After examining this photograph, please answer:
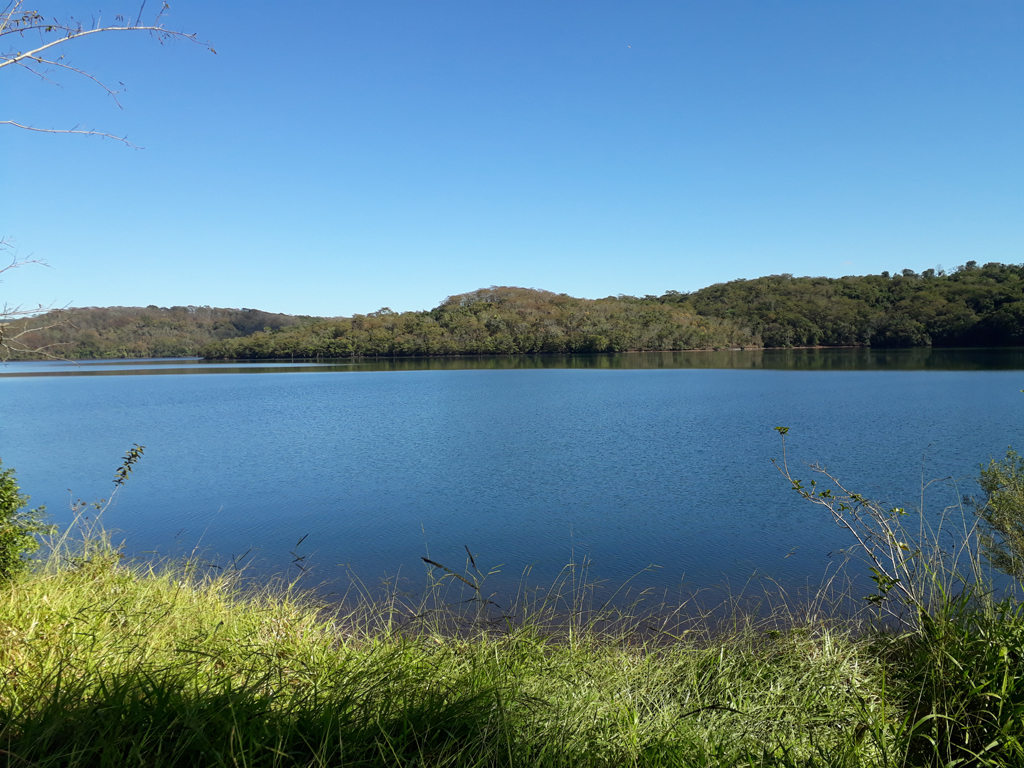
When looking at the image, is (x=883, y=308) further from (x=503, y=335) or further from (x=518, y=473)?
(x=518, y=473)

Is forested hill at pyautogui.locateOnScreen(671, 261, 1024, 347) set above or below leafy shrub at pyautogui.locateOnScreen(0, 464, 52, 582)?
above

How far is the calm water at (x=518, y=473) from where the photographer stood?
8617mm

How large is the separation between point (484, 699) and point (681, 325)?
100748 millimetres

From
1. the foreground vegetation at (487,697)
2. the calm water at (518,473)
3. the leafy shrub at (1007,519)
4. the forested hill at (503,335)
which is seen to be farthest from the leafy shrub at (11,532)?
the forested hill at (503,335)

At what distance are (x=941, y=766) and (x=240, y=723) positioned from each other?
2.57 metres

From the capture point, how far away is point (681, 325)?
98.9m

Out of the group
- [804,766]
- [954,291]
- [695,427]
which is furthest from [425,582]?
[954,291]

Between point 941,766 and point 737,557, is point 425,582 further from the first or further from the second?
point 941,766

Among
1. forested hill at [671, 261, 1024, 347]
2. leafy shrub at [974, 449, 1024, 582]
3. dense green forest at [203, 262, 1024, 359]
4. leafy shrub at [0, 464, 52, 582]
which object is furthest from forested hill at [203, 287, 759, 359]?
leafy shrub at [0, 464, 52, 582]

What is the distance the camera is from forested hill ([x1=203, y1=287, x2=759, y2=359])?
9738cm

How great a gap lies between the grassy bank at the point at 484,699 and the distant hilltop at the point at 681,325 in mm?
82765

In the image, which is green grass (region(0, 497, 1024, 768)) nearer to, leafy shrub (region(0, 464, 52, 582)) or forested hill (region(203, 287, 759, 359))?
leafy shrub (region(0, 464, 52, 582))

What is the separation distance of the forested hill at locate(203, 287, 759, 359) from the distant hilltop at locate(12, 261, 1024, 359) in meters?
0.22

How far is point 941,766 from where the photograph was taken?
2213 millimetres
